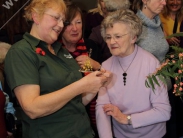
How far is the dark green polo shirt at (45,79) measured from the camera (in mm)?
1401

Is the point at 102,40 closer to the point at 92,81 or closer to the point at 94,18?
the point at 94,18

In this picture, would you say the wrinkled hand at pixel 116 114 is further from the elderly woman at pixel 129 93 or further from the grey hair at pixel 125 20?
the grey hair at pixel 125 20

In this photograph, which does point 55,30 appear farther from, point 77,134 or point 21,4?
point 21,4

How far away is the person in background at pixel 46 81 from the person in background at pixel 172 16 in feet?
5.14

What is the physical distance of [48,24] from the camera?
1512mm

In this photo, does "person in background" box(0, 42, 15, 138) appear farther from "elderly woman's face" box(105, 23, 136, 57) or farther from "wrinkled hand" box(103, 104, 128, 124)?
"elderly woman's face" box(105, 23, 136, 57)

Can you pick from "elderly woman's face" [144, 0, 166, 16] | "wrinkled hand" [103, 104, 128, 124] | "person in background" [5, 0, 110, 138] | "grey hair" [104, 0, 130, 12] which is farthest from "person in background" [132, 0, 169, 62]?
"person in background" [5, 0, 110, 138]

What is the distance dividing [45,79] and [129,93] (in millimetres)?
582

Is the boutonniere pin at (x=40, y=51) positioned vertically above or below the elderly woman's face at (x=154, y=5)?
below

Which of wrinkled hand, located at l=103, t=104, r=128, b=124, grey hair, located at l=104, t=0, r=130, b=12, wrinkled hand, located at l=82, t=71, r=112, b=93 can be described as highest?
grey hair, located at l=104, t=0, r=130, b=12

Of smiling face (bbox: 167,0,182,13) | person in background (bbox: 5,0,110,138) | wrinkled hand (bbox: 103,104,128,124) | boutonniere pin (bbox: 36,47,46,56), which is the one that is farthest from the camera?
smiling face (bbox: 167,0,182,13)

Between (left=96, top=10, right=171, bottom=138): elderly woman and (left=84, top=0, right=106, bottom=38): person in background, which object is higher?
(left=84, top=0, right=106, bottom=38): person in background

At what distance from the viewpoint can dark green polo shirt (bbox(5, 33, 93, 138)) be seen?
1401mm

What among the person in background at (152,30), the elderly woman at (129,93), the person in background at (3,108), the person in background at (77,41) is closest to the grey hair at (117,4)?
the person in background at (152,30)
